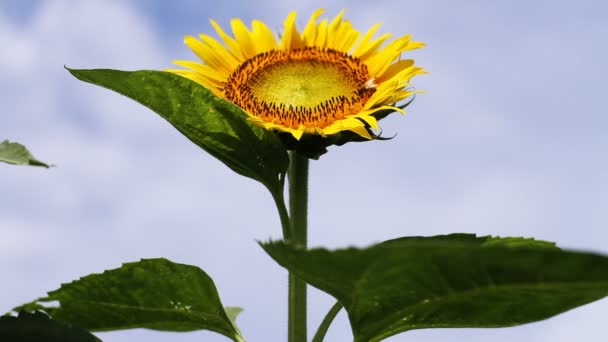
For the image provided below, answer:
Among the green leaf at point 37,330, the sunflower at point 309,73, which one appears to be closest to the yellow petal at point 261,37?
the sunflower at point 309,73

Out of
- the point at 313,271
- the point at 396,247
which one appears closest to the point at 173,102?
the point at 313,271

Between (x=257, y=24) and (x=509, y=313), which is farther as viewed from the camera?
(x=257, y=24)

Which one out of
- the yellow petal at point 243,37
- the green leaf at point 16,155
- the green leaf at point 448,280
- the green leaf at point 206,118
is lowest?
the green leaf at point 448,280

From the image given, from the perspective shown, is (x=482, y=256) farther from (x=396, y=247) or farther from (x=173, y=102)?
(x=173, y=102)

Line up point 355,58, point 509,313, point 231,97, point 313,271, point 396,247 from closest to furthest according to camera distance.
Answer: point 396,247 < point 313,271 < point 509,313 < point 231,97 < point 355,58

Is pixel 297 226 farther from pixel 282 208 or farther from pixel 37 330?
pixel 37 330

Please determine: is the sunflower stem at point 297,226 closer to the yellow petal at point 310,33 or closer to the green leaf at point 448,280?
the green leaf at point 448,280

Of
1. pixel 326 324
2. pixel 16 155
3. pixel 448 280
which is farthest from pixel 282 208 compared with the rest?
pixel 16 155
